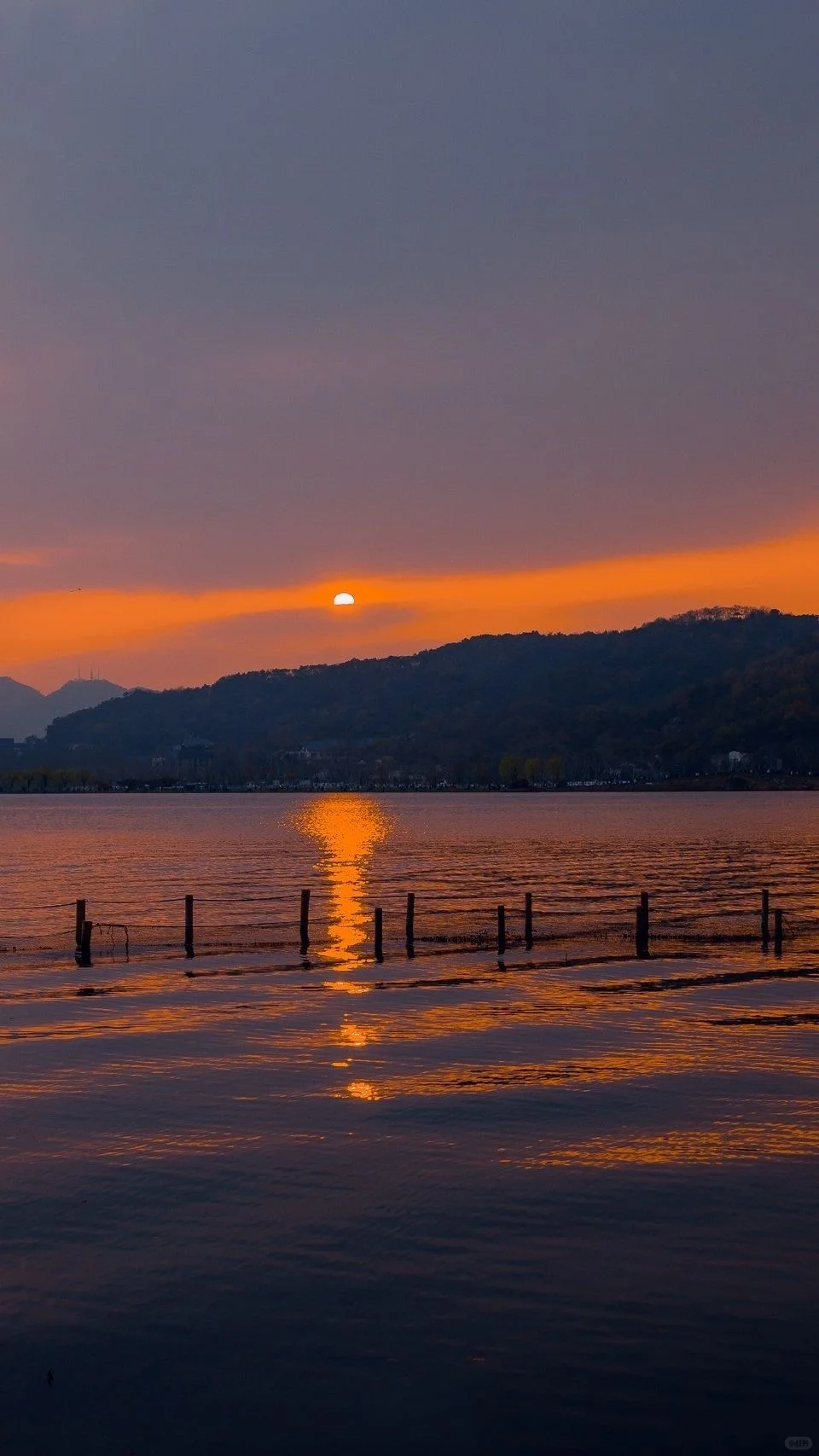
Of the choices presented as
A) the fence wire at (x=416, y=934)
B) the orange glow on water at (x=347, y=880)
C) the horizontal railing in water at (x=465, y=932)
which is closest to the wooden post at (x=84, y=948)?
the horizontal railing in water at (x=465, y=932)

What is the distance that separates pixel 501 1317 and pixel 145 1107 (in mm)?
9092

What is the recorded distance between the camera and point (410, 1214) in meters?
14.5

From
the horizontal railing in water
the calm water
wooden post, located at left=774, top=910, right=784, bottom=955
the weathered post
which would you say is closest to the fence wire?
the horizontal railing in water

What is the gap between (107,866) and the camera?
95562 mm

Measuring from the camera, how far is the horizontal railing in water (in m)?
40.3

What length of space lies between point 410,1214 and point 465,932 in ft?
111

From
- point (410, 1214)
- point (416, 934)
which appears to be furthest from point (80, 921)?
point (410, 1214)

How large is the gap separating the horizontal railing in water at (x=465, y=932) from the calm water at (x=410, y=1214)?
5.63 m

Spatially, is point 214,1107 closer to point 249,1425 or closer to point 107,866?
point 249,1425

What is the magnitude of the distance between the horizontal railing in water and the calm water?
5635mm

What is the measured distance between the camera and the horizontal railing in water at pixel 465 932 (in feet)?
132

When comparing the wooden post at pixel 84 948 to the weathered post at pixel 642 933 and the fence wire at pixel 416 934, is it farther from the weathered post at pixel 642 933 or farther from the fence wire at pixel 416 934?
the weathered post at pixel 642 933

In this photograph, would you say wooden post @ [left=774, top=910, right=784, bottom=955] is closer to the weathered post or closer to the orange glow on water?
the weathered post

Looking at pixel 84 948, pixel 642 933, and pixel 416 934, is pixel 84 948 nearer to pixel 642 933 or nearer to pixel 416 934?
pixel 416 934
